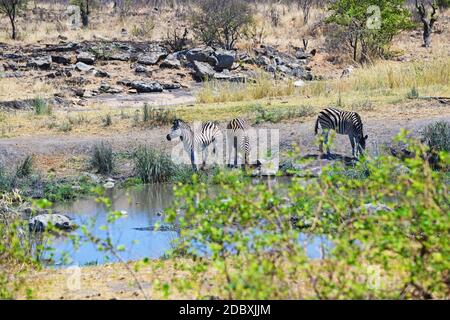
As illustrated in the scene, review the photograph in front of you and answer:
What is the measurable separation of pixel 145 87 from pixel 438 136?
42.2 feet

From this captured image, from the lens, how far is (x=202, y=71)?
31.1m

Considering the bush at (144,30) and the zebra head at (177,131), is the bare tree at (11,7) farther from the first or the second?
the zebra head at (177,131)

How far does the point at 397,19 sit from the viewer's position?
33.6 meters

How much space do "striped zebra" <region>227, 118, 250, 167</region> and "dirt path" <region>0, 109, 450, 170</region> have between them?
0.97 meters

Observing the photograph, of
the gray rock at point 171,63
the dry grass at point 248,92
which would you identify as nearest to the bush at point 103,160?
the dry grass at point 248,92

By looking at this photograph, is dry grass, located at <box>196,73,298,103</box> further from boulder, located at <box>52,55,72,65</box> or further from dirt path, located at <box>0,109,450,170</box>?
boulder, located at <box>52,55,72,65</box>

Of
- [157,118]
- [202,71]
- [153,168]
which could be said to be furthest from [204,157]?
[202,71]

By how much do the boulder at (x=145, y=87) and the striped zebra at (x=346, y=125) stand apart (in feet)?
34.8

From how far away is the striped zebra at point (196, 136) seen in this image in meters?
18.3

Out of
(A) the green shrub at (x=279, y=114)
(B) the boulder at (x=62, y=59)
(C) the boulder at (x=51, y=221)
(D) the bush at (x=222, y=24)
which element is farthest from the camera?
(D) the bush at (x=222, y=24)

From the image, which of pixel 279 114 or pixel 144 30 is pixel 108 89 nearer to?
pixel 279 114

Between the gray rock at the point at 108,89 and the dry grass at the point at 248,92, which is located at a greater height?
the dry grass at the point at 248,92

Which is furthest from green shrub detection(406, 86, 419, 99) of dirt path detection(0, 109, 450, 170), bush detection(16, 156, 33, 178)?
bush detection(16, 156, 33, 178)
